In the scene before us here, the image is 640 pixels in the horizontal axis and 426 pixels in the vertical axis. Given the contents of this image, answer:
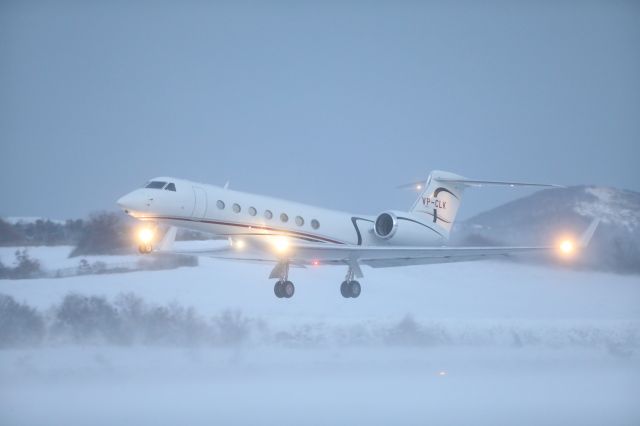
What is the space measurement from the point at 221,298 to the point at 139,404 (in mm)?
5179

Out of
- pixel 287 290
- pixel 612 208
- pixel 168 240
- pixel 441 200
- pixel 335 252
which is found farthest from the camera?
pixel 612 208

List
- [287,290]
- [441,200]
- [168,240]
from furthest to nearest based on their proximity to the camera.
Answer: [441,200] → [287,290] → [168,240]

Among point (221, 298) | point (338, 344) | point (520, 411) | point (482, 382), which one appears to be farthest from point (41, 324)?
point (520, 411)

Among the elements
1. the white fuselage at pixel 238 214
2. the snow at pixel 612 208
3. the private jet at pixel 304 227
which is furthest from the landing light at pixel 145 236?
the snow at pixel 612 208

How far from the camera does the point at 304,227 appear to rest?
16.8 m

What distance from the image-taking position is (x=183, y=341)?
24.9 meters

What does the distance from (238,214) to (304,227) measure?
6.37 feet

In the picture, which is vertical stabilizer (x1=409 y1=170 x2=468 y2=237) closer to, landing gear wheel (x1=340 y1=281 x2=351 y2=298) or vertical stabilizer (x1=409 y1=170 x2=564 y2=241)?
vertical stabilizer (x1=409 y1=170 x2=564 y2=241)

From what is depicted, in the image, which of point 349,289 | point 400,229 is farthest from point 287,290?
point 400,229

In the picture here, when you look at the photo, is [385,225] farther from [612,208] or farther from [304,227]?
[612,208]

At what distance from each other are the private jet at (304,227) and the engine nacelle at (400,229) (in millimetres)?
28

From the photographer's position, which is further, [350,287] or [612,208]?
[612,208]

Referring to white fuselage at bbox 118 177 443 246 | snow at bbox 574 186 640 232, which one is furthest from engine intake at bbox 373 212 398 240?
snow at bbox 574 186 640 232

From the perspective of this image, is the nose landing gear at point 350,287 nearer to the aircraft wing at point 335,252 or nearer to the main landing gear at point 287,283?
the main landing gear at point 287,283
